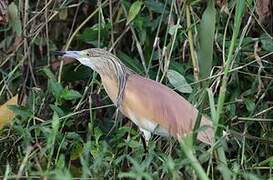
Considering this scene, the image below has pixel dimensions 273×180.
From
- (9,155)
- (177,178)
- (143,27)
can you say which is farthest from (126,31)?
(177,178)

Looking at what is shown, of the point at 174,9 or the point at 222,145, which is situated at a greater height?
the point at 174,9

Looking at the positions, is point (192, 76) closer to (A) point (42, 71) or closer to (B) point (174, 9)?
(B) point (174, 9)

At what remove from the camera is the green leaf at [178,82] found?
270 centimetres

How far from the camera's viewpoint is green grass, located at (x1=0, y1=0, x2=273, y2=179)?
250 centimetres

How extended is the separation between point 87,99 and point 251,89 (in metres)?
0.62

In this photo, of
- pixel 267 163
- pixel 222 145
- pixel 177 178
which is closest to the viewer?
pixel 177 178

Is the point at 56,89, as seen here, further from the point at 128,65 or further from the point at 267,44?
the point at 267,44

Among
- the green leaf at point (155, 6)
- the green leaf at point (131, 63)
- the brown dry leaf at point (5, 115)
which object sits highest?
the green leaf at point (155, 6)

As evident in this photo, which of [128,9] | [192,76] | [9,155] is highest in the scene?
[128,9]

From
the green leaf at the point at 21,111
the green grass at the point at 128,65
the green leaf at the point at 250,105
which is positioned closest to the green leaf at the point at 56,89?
the green grass at the point at 128,65

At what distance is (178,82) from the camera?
2.72 metres

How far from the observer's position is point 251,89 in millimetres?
2973

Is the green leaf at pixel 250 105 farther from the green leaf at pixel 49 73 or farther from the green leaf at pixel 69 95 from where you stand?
the green leaf at pixel 49 73

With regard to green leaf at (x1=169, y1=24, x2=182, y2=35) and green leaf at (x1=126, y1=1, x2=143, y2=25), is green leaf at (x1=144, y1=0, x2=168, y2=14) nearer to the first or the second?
green leaf at (x1=126, y1=1, x2=143, y2=25)
